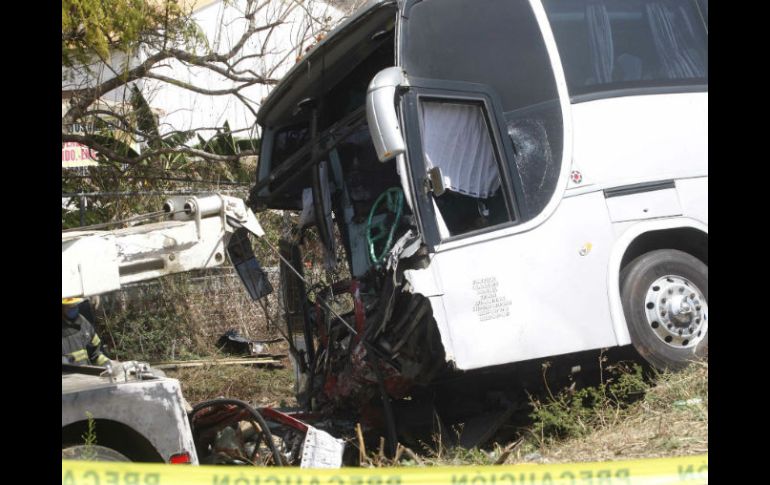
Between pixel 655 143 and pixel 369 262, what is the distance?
2.36 meters

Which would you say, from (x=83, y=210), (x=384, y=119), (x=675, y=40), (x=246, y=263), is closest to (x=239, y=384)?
(x=83, y=210)

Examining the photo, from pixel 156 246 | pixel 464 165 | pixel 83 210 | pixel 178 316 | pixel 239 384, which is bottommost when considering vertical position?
pixel 239 384

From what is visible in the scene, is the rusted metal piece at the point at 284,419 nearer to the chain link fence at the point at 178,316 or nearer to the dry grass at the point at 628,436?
the dry grass at the point at 628,436

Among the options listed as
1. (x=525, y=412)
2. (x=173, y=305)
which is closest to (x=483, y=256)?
(x=525, y=412)

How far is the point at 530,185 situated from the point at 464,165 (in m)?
0.48

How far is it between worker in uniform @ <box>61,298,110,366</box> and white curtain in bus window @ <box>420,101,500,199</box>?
2.73 metres

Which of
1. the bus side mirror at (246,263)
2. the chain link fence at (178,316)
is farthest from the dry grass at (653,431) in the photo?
the chain link fence at (178,316)

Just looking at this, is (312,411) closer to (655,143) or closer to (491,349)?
(491,349)

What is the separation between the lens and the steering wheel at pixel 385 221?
6.58 m

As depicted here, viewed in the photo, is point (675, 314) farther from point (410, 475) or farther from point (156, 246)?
point (156, 246)

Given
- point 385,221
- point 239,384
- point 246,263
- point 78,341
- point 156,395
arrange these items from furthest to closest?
point 239,384 < point 78,341 < point 385,221 < point 246,263 < point 156,395

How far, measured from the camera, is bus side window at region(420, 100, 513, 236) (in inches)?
228

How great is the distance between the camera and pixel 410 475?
13.3ft

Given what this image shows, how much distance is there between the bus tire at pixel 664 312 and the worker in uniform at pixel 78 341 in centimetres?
377
